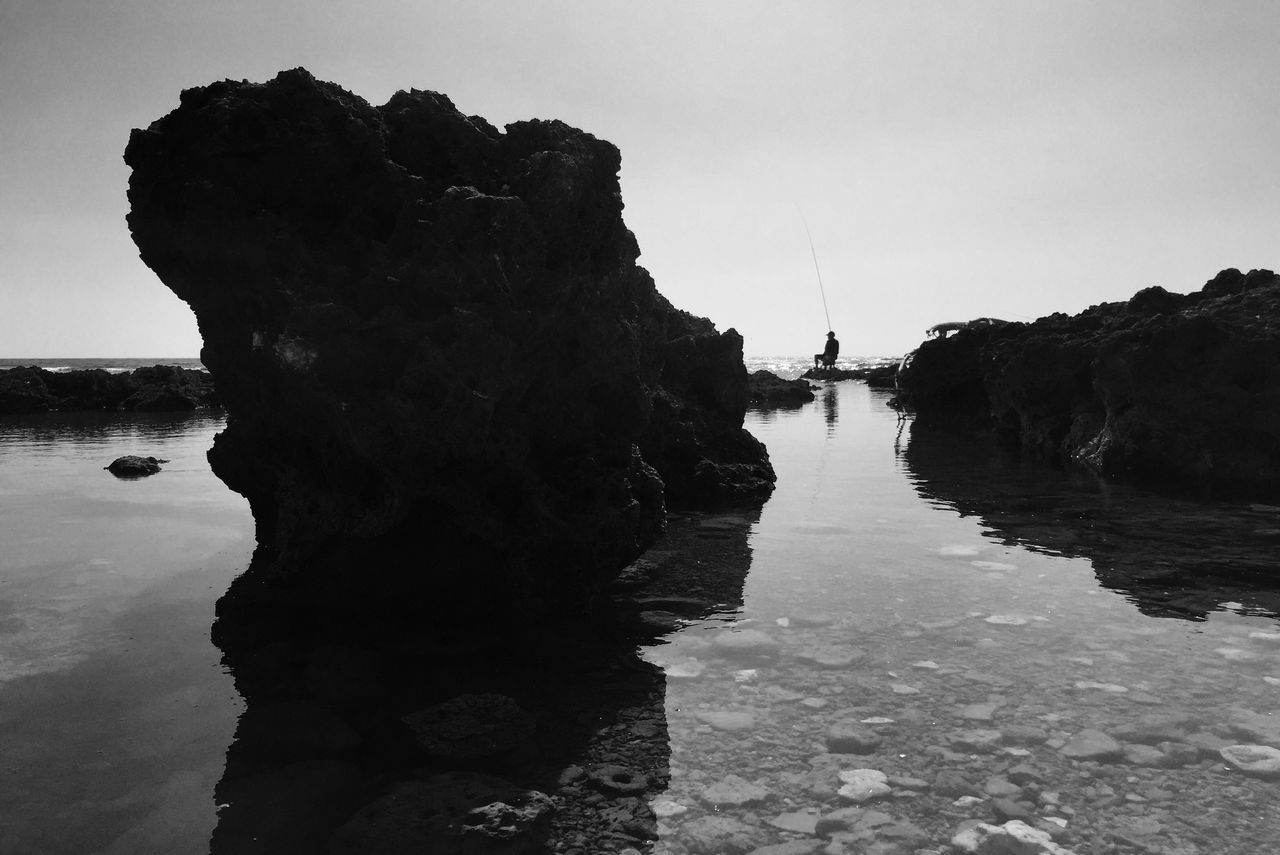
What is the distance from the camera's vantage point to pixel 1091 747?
4473 mm

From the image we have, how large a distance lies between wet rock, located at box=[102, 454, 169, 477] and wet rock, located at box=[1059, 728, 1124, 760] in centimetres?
1530

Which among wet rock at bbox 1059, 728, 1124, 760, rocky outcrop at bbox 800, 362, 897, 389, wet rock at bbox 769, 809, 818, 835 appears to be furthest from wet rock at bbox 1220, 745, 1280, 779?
rocky outcrop at bbox 800, 362, 897, 389

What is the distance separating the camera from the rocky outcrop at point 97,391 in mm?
33906

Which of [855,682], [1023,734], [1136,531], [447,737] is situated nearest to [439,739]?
[447,737]

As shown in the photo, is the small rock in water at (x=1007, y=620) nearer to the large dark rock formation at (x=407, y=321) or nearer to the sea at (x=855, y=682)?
the sea at (x=855, y=682)

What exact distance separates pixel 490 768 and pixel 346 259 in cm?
420

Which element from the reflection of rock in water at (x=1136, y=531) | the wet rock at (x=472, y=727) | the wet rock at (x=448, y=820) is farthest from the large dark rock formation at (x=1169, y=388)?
the wet rock at (x=448, y=820)

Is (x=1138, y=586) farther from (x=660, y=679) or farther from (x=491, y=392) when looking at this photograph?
(x=491, y=392)

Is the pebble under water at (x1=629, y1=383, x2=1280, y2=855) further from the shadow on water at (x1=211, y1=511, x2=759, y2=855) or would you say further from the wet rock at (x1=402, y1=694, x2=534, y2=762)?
the wet rock at (x1=402, y1=694, x2=534, y2=762)

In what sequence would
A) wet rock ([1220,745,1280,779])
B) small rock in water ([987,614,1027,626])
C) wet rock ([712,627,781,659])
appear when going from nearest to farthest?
wet rock ([1220,745,1280,779]), wet rock ([712,627,781,659]), small rock in water ([987,614,1027,626])

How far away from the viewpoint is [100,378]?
120 ft

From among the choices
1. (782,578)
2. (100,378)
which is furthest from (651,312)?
(100,378)

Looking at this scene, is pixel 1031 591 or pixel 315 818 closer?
pixel 315 818

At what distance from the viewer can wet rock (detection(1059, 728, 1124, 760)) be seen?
4.38 m
